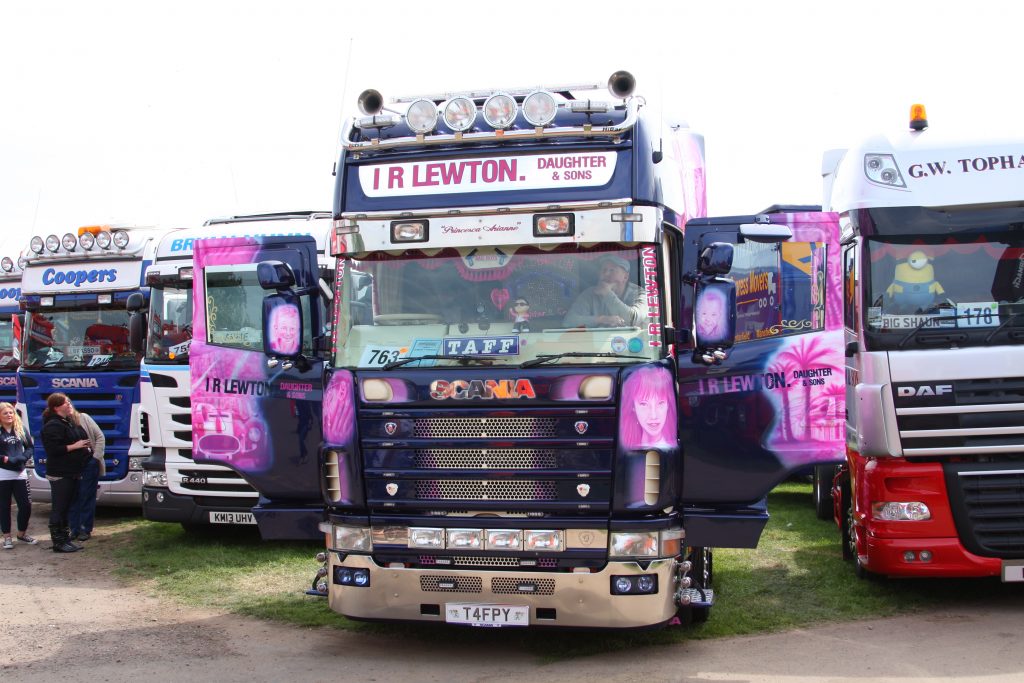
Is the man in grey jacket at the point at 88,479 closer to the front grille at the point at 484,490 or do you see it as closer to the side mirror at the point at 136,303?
the side mirror at the point at 136,303

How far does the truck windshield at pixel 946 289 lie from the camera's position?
27.2ft

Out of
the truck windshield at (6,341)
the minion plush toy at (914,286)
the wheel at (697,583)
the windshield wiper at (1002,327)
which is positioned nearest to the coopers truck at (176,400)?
the wheel at (697,583)

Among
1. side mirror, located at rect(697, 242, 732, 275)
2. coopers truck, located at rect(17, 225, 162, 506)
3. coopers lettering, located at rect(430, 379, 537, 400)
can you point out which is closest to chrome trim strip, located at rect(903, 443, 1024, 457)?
side mirror, located at rect(697, 242, 732, 275)

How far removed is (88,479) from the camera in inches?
509

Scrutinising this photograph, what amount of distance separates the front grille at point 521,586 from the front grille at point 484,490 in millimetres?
521

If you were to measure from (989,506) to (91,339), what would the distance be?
10745mm

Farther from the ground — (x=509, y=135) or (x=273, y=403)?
(x=509, y=135)

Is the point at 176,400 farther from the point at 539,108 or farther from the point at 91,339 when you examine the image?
the point at 539,108

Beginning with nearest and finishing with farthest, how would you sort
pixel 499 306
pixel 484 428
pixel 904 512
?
pixel 484 428 < pixel 499 306 < pixel 904 512

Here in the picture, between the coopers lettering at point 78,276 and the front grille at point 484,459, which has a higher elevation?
the coopers lettering at point 78,276

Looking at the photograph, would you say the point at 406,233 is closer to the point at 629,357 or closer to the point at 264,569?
the point at 629,357

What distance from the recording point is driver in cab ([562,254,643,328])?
7.09 m

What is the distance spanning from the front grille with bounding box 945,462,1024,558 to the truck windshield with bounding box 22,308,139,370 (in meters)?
9.82

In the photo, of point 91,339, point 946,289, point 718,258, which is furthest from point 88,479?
point 946,289
